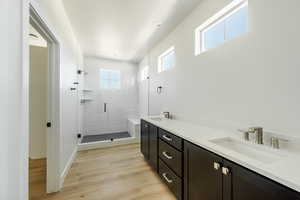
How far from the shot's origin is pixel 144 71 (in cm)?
420

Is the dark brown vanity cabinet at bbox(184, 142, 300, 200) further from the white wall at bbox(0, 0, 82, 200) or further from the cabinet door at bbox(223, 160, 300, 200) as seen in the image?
the white wall at bbox(0, 0, 82, 200)

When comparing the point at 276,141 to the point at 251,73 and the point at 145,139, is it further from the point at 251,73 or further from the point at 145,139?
the point at 145,139

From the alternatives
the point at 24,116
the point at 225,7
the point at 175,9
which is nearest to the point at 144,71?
the point at 175,9

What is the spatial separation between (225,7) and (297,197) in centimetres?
179

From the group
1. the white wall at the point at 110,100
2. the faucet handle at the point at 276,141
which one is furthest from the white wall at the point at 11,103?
the white wall at the point at 110,100

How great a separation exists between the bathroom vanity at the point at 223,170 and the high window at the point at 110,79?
3228 millimetres

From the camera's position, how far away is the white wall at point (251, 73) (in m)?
0.99

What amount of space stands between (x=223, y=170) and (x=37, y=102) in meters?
3.23

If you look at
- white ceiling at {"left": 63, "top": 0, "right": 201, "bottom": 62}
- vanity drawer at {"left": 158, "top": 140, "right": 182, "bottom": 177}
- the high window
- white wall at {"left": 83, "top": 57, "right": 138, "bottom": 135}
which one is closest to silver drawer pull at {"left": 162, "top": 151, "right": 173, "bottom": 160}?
vanity drawer at {"left": 158, "top": 140, "right": 182, "bottom": 177}

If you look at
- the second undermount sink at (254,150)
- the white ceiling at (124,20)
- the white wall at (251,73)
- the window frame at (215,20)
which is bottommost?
the second undermount sink at (254,150)

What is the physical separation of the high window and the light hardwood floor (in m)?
2.43

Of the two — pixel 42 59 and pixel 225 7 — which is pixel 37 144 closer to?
pixel 42 59

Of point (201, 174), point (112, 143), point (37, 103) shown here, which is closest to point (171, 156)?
point (201, 174)

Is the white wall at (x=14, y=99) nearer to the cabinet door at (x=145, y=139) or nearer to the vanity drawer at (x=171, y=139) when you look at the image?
the vanity drawer at (x=171, y=139)
